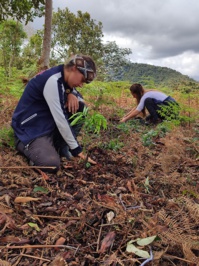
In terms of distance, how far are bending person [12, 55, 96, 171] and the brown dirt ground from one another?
0.62 feet

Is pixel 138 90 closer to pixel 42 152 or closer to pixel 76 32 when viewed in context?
pixel 42 152

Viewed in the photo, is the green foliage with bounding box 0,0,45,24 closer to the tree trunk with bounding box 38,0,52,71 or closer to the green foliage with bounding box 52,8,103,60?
the tree trunk with bounding box 38,0,52,71

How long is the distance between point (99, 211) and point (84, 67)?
159cm

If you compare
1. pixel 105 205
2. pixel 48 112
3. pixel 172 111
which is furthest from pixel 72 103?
pixel 172 111

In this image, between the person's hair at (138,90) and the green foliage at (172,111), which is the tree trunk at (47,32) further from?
the green foliage at (172,111)

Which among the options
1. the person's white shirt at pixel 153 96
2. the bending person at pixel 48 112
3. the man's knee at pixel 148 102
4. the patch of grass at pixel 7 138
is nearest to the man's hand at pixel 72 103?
the bending person at pixel 48 112

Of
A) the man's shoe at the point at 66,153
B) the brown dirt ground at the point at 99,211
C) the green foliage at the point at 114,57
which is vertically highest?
the green foliage at the point at 114,57

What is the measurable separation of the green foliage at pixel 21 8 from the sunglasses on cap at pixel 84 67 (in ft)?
15.7

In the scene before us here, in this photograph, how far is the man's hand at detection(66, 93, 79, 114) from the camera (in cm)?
316

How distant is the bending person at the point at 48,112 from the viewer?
282 cm

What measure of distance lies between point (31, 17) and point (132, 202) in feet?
21.7

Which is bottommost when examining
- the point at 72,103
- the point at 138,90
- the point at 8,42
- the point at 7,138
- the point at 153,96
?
the point at 7,138

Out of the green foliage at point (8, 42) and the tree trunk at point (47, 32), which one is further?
the green foliage at point (8, 42)

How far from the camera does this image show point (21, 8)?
6848 millimetres
